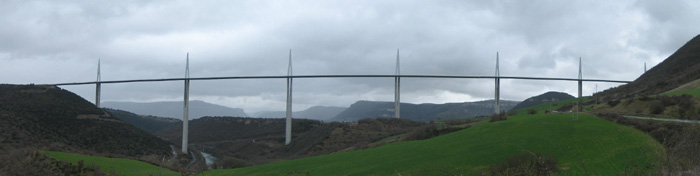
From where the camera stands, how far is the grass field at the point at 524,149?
16141 mm

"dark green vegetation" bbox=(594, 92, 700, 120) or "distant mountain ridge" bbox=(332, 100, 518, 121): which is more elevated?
"dark green vegetation" bbox=(594, 92, 700, 120)

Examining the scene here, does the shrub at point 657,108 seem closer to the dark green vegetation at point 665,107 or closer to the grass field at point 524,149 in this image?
the dark green vegetation at point 665,107

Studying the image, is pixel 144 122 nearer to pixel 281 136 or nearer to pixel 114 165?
pixel 281 136

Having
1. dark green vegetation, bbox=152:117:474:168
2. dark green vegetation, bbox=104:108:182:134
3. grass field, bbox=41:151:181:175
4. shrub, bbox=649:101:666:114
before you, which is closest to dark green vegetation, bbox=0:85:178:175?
dark green vegetation, bbox=152:117:474:168

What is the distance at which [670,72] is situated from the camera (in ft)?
203

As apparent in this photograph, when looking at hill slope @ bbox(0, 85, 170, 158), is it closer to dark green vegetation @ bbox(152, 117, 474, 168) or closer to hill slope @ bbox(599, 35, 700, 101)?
dark green vegetation @ bbox(152, 117, 474, 168)

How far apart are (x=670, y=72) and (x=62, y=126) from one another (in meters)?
74.2

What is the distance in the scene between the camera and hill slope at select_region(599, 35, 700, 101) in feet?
167

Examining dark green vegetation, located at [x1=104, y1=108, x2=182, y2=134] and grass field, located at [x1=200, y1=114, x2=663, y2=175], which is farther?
dark green vegetation, located at [x1=104, y1=108, x2=182, y2=134]

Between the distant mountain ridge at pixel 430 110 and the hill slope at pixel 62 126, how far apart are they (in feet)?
241

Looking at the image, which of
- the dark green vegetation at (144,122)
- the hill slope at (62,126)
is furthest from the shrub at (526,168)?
the dark green vegetation at (144,122)

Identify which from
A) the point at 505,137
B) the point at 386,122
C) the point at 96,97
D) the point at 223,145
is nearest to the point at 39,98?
the point at 96,97

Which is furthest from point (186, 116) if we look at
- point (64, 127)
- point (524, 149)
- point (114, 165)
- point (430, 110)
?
point (430, 110)

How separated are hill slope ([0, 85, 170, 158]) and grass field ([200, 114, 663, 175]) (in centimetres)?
2744
